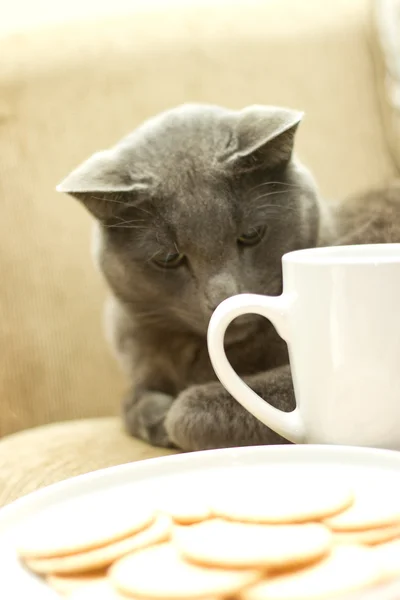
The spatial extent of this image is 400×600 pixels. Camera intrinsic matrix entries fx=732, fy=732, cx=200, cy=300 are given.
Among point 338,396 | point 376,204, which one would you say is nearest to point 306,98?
point 376,204

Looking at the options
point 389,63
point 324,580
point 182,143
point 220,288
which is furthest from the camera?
point 389,63

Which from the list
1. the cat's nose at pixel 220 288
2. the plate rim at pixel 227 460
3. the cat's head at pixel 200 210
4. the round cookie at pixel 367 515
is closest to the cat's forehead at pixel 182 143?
the cat's head at pixel 200 210

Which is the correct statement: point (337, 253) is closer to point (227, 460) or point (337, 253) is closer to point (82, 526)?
point (227, 460)

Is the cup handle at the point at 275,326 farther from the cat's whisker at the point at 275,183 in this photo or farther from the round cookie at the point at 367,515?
the cat's whisker at the point at 275,183

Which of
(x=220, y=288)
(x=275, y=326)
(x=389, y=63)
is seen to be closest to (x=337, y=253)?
(x=275, y=326)

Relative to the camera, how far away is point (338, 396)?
0.64 m

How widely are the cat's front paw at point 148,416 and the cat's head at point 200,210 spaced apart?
11 cm

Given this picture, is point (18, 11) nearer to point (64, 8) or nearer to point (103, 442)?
point (64, 8)

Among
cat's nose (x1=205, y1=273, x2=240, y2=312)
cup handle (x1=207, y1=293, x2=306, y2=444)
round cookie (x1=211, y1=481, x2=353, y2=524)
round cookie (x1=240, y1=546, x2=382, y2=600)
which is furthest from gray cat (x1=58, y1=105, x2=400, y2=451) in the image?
round cookie (x1=240, y1=546, x2=382, y2=600)

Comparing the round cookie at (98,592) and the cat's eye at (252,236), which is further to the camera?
the cat's eye at (252,236)

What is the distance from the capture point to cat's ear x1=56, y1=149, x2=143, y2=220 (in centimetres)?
91

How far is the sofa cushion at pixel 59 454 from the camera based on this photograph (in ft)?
2.69

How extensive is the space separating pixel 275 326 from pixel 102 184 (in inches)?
14.2

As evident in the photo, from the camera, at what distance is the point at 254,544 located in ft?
1.43
